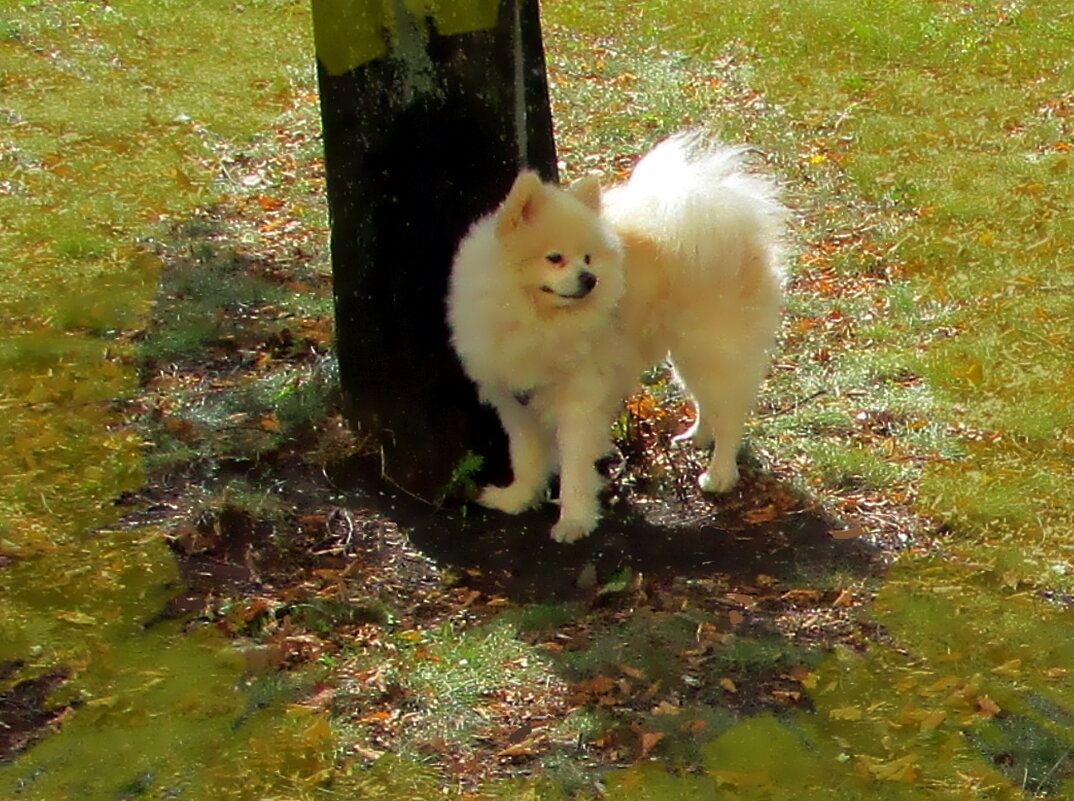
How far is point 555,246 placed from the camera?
4.54 metres

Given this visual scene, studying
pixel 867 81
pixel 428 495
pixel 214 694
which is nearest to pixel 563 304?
pixel 428 495

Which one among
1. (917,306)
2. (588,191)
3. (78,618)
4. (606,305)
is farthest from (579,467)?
(917,306)

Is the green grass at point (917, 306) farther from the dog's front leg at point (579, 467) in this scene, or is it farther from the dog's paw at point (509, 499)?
the dog's paw at point (509, 499)

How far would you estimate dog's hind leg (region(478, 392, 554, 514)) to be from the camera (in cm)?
502

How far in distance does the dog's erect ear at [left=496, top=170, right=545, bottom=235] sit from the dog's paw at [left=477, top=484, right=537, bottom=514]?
1.06 metres

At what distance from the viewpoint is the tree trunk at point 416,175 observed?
15.4 feet

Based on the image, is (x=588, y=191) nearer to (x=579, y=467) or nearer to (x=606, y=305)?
(x=606, y=305)

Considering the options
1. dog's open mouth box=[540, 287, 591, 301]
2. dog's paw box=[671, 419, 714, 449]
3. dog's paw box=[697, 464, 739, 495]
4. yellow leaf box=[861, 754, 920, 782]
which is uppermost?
dog's open mouth box=[540, 287, 591, 301]

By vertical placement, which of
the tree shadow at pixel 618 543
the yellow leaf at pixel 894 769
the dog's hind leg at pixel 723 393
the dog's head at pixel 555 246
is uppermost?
the dog's head at pixel 555 246

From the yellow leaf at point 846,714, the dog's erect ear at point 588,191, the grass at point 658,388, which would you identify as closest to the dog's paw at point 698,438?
the grass at point 658,388

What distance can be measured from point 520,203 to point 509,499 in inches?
47.5

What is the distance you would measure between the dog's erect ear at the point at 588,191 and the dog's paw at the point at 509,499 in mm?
1122

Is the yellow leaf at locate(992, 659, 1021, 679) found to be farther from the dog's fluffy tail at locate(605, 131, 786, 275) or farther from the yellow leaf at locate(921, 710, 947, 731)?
the dog's fluffy tail at locate(605, 131, 786, 275)

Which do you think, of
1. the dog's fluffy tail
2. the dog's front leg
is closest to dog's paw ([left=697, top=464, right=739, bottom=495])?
the dog's front leg
